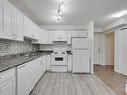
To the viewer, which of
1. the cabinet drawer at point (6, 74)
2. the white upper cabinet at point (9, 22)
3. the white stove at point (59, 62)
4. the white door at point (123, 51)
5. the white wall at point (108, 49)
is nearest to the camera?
the cabinet drawer at point (6, 74)

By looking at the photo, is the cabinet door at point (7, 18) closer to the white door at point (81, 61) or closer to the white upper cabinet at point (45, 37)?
the white upper cabinet at point (45, 37)

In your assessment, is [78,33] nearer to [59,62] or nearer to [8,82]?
[59,62]

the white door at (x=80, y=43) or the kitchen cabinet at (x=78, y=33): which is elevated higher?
the kitchen cabinet at (x=78, y=33)

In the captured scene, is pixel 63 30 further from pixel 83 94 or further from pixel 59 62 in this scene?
pixel 83 94

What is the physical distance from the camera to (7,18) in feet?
7.66

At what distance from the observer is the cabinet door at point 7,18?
7.29 feet

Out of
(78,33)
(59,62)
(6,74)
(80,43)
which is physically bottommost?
(59,62)

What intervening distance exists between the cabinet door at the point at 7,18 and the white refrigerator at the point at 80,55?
3583 millimetres

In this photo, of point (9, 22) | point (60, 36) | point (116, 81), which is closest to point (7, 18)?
point (9, 22)

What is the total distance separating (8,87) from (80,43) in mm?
4245

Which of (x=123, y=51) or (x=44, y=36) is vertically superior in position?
(x=44, y=36)

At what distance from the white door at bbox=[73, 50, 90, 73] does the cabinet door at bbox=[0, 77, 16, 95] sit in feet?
12.8

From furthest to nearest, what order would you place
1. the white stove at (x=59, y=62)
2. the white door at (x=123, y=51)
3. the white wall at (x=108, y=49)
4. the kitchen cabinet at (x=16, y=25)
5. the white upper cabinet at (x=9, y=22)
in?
the white wall at (x=108, y=49) → the white stove at (x=59, y=62) → the white door at (x=123, y=51) → the kitchen cabinet at (x=16, y=25) → the white upper cabinet at (x=9, y=22)

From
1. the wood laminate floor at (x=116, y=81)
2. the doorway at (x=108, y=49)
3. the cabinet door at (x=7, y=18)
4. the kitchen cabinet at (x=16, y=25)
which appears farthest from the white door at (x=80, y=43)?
the cabinet door at (x=7, y=18)
